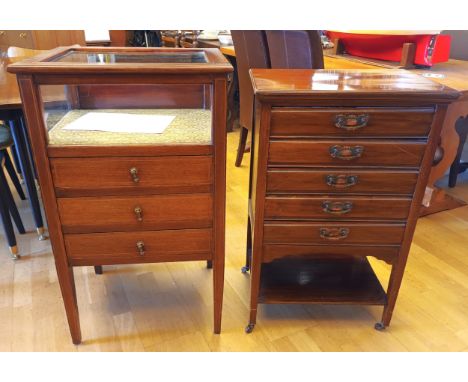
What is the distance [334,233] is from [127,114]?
0.73 m

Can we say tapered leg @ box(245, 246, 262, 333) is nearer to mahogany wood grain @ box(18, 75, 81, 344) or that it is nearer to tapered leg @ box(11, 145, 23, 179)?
mahogany wood grain @ box(18, 75, 81, 344)

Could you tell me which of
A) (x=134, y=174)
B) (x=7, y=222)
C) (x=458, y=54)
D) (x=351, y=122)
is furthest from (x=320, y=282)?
(x=458, y=54)

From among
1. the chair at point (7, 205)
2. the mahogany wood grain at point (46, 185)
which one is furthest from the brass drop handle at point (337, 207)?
the chair at point (7, 205)

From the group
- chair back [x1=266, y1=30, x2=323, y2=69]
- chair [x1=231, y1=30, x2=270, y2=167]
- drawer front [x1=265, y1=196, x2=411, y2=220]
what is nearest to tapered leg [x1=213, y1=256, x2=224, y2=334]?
drawer front [x1=265, y1=196, x2=411, y2=220]

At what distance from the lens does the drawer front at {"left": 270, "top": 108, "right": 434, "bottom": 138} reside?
1.06 m

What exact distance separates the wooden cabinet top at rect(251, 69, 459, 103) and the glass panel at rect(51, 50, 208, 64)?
20 cm

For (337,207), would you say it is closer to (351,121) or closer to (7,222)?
(351,121)

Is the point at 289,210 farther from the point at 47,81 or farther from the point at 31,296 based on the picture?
the point at 31,296

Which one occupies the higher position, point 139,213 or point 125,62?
point 125,62

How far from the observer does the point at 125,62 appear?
103cm

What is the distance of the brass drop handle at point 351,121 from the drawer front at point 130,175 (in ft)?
1.20

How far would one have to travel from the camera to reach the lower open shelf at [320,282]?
53.4 inches

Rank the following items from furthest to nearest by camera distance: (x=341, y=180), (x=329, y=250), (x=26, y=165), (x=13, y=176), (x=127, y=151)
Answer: (x=13, y=176) → (x=26, y=165) → (x=329, y=250) → (x=341, y=180) → (x=127, y=151)

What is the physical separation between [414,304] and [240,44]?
160cm
